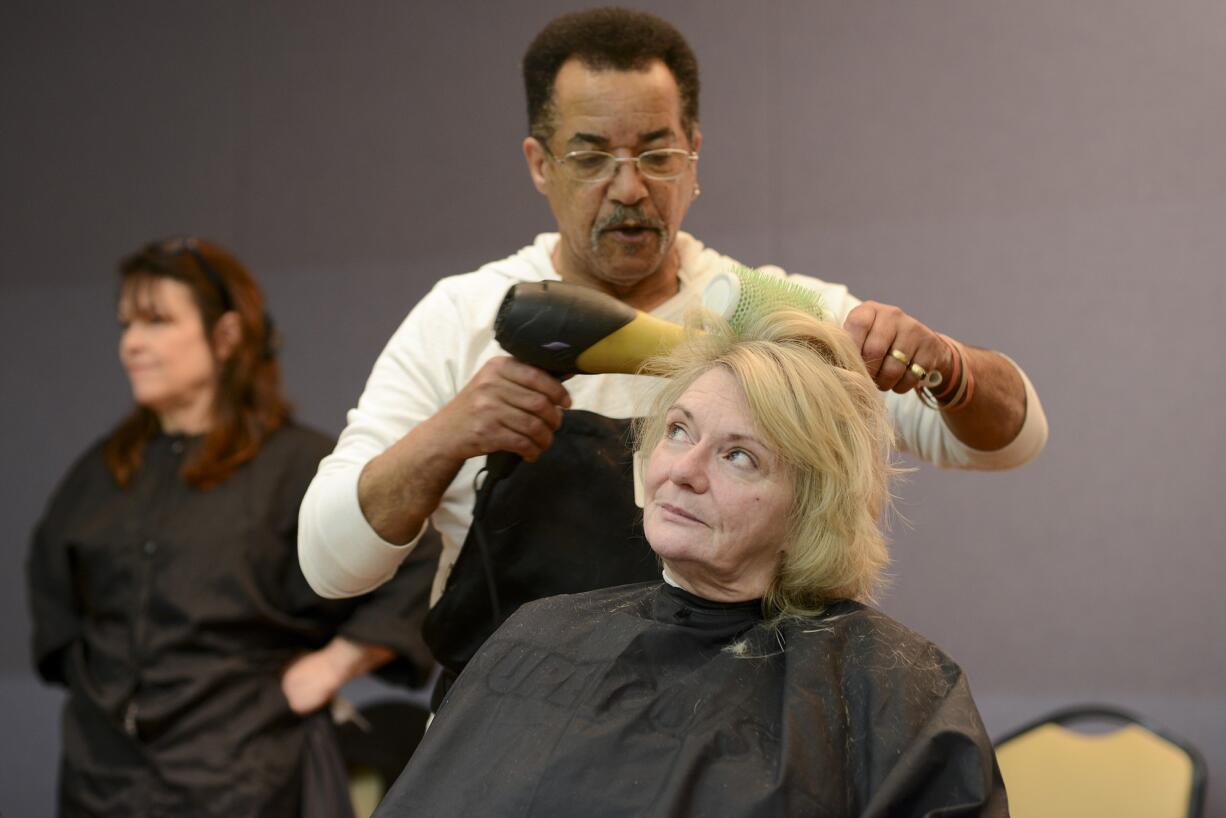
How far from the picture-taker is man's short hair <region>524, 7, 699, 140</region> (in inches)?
82.6

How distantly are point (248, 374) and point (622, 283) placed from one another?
4.71ft

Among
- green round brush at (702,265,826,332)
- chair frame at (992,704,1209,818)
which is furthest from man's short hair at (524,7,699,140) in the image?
chair frame at (992,704,1209,818)

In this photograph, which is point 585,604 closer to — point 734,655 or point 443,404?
point 734,655

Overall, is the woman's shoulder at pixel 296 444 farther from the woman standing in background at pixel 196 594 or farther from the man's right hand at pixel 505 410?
the man's right hand at pixel 505 410

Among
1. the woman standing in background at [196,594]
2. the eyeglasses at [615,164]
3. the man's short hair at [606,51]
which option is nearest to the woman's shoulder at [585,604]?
the eyeglasses at [615,164]

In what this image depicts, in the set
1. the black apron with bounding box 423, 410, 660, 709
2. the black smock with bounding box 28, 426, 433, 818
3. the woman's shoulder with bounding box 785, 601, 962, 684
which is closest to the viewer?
the woman's shoulder with bounding box 785, 601, 962, 684

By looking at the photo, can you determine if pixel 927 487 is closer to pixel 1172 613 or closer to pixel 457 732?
pixel 1172 613

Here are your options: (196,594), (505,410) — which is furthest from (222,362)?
(505,410)

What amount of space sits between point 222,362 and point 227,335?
0.07 metres

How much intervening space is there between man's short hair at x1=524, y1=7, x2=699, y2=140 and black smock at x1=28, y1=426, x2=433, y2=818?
4.38ft

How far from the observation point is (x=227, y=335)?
10.9 feet

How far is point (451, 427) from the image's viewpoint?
196cm

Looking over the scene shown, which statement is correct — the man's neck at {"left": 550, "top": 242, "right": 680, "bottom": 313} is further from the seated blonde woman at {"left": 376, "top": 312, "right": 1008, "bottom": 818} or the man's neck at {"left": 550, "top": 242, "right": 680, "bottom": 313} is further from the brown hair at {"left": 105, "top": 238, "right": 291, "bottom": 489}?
the brown hair at {"left": 105, "top": 238, "right": 291, "bottom": 489}

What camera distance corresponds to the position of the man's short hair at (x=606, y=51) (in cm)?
210
